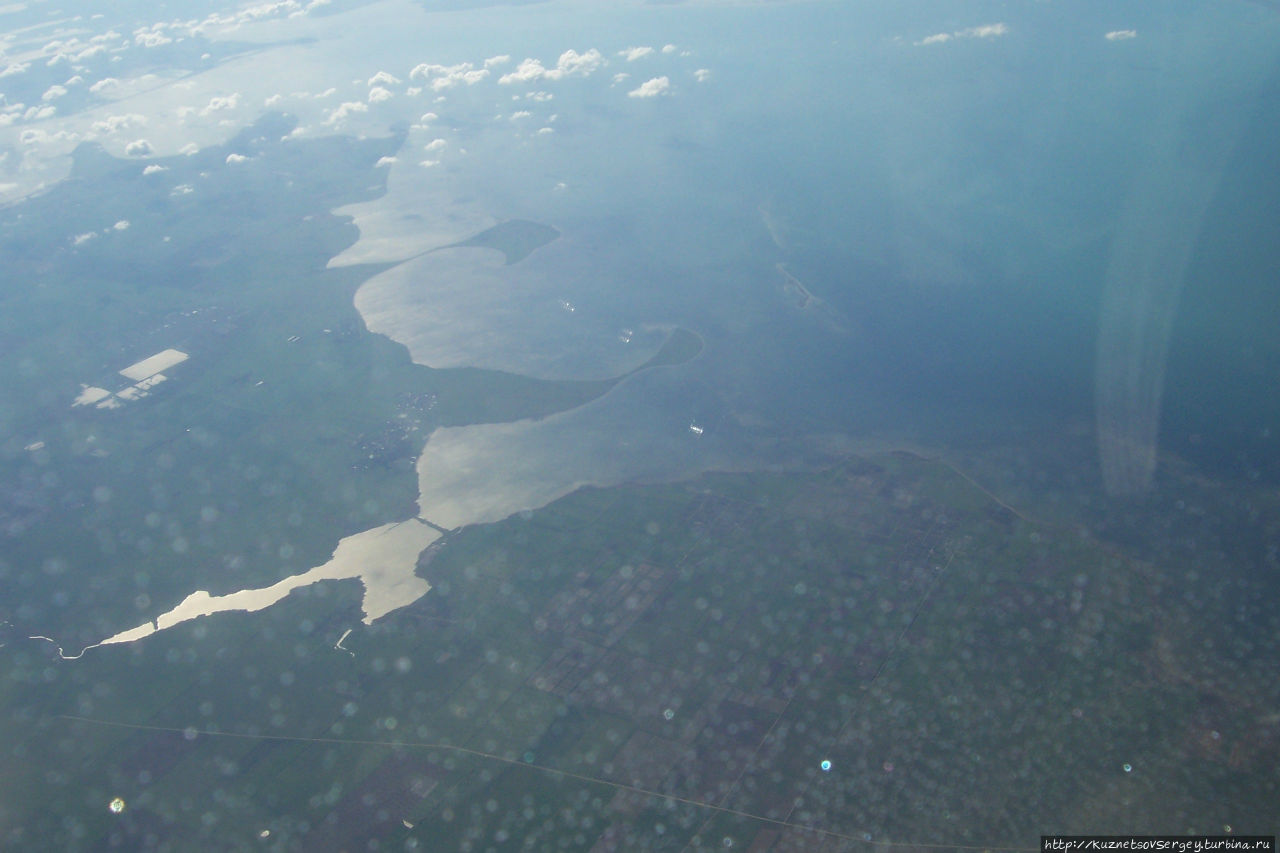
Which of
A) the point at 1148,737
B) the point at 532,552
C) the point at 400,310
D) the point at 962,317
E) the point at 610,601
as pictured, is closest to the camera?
the point at 1148,737

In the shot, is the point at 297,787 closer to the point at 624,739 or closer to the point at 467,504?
the point at 624,739

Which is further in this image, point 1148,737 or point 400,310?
point 400,310

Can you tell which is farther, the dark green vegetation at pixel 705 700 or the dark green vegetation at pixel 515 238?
the dark green vegetation at pixel 515 238

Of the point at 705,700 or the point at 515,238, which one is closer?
the point at 705,700

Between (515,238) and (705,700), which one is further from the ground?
(705,700)

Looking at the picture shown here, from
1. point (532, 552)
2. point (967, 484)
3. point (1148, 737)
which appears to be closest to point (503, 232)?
point (532, 552)
